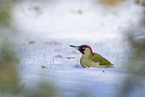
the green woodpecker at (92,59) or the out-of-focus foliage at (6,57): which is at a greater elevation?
the out-of-focus foliage at (6,57)

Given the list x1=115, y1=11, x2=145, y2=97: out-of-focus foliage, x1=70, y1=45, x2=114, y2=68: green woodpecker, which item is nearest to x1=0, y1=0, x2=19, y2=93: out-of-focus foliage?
x1=115, y1=11, x2=145, y2=97: out-of-focus foliage

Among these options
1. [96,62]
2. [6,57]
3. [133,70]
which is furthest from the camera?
[96,62]

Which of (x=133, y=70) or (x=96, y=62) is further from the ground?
(x=133, y=70)

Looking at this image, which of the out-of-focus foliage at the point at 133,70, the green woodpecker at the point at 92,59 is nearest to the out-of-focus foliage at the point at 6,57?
the out-of-focus foliage at the point at 133,70

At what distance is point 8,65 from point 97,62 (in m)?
1.99

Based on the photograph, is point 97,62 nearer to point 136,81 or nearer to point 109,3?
point 109,3

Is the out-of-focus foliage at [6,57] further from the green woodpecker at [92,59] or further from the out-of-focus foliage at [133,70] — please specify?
the green woodpecker at [92,59]

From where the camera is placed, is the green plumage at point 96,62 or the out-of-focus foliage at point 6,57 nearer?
the out-of-focus foliage at point 6,57

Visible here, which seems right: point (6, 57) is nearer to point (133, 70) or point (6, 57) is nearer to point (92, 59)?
point (133, 70)

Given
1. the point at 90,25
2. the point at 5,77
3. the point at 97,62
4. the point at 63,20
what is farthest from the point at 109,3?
the point at 63,20

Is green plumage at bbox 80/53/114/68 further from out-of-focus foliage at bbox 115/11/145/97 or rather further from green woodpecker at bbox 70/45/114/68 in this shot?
out-of-focus foliage at bbox 115/11/145/97

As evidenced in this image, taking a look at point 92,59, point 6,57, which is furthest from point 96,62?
point 6,57

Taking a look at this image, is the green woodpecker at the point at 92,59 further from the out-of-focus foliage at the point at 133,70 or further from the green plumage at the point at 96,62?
the out-of-focus foliage at the point at 133,70

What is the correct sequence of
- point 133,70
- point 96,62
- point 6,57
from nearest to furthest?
point 133,70
point 6,57
point 96,62
